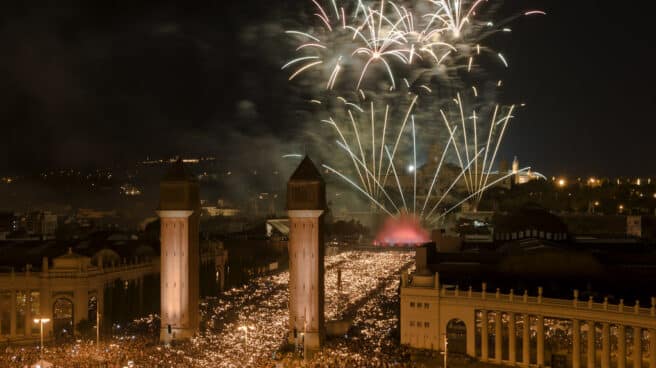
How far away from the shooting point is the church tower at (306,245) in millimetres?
45344

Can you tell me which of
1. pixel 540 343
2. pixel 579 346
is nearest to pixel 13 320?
pixel 540 343

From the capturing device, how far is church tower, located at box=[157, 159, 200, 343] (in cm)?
4806

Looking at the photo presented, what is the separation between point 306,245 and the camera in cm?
4631

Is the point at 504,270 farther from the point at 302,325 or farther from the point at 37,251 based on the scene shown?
the point at 37,251

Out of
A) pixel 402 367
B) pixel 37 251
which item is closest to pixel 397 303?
pixel 402 367

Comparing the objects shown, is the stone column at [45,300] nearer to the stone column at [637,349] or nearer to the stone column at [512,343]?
the stone column at [512,343]

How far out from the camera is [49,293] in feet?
167

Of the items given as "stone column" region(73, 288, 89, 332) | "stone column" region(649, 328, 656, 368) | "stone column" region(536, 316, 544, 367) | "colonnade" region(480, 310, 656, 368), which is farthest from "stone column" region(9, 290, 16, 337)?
"stone column" region(649, 328, 656, 368)

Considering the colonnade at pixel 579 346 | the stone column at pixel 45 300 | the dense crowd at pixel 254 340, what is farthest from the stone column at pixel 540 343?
the stone column at pixel 45 300

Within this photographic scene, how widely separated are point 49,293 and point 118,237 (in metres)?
27.2

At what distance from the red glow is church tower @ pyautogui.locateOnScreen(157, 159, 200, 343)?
60778 mm

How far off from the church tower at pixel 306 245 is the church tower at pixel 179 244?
7577mm

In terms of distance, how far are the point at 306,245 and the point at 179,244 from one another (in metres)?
9.52

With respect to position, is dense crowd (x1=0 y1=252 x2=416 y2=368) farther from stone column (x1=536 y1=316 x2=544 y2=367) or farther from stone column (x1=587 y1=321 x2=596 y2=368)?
stone column (x1=587 y1=321 x2=596 y2=368)
